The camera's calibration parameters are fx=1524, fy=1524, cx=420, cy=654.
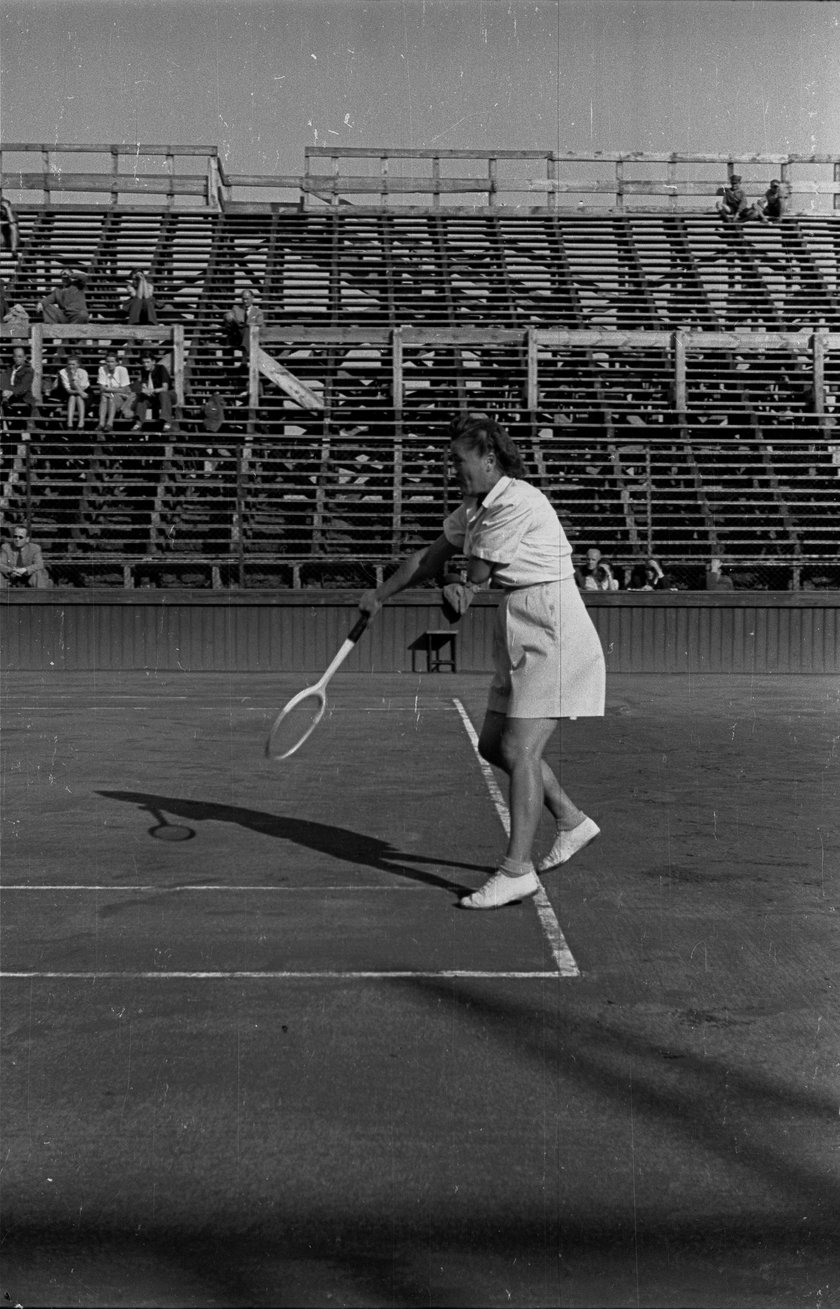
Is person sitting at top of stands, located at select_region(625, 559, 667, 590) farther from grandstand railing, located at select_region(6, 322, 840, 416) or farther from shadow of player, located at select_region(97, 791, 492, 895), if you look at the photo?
shadow of player, located at select_region(97, 791, 492, 895)

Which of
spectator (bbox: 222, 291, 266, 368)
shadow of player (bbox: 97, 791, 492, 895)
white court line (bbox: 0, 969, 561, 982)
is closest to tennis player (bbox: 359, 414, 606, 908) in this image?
shadow of player (bbox: 97, 791, 492, 895)

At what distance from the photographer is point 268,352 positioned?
88.3 feet

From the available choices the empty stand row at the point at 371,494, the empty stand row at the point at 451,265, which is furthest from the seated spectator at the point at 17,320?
the empty stand row at the point at 371,494

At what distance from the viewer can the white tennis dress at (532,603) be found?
20.2ft

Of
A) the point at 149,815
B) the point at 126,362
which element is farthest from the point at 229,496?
the point at 149,815

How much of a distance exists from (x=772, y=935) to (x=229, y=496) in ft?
58.9

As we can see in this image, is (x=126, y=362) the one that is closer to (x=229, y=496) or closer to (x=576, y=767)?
(x=229, y=496)

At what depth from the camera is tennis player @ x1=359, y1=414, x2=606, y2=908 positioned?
616 cm

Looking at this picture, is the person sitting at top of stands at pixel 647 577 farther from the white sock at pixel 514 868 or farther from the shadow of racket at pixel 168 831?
the white sock at pixel 514 868

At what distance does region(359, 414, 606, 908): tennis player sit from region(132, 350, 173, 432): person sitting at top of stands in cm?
1823

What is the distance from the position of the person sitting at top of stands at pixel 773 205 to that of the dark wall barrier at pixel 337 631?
48.3ft

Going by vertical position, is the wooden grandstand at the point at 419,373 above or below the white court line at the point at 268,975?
above

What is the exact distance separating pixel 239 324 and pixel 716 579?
991 centimetres

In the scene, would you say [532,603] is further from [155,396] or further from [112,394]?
[155,396]
